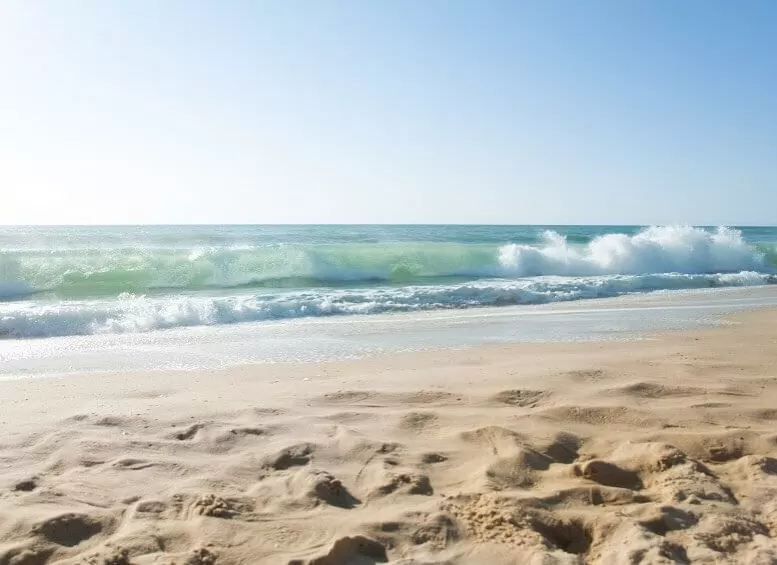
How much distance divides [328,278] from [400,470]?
1471cm

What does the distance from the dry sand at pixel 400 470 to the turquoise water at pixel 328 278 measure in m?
4.79

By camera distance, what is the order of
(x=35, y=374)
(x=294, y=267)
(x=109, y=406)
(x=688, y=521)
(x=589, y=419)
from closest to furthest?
(x=688, y=521)
(x=589, y=419)
(x=109, y=406)
(x=35, y=374)
(x=294, y=267)

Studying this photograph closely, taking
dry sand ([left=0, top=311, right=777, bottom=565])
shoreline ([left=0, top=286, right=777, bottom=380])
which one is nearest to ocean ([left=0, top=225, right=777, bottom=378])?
shoreline ([left=0, top=286, right=777, bottom=380])

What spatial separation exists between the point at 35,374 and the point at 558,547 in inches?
198

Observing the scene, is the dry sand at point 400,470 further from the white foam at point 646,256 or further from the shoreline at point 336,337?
the white foam at point 646,256

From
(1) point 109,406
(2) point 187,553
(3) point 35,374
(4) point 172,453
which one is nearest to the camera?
(2) point 187,553

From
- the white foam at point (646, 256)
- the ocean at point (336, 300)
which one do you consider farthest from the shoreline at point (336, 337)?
the white foam at point (646, 256)

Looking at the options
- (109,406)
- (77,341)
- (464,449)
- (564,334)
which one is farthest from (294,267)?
(464,449)

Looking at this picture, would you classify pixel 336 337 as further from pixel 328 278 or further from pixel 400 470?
pixel 328 278

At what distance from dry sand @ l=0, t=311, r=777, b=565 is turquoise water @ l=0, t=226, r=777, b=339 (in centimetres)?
479

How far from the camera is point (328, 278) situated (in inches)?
683

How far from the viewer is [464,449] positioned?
307cm

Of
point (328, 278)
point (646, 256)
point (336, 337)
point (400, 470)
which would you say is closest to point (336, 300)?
point (336, 337)

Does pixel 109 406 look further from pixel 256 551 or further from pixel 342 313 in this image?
pixel 342 313
